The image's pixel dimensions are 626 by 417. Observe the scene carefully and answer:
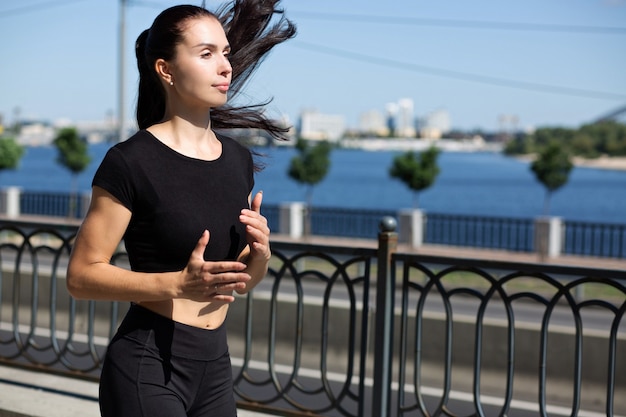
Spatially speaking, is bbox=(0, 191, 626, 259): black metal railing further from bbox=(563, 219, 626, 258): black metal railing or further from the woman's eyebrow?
the woman's eyebrow

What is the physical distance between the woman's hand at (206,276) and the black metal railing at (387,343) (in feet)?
7.96

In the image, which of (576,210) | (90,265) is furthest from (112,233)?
(576,210)

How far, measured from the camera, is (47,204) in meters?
29.3

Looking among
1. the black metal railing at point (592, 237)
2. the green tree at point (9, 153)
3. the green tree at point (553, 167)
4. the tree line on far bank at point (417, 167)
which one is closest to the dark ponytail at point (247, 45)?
the black metal railing at point (592, 237)

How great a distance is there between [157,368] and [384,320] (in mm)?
2506

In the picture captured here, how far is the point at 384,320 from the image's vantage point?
4.77 m

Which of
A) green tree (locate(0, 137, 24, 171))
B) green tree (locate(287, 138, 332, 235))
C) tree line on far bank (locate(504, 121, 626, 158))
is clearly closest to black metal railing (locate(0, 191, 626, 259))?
green tree (locate(0, 137, 24, 171))

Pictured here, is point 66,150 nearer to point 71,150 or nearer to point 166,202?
point 71,150

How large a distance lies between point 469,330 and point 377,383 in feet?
11.3

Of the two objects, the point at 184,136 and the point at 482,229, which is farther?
the point at 482,229

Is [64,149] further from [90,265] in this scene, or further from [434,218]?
[90,265]

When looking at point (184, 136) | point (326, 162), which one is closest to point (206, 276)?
point (184, 136)

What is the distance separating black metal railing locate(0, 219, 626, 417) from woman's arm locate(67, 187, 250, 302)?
8.07ft

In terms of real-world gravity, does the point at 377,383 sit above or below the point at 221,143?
below
